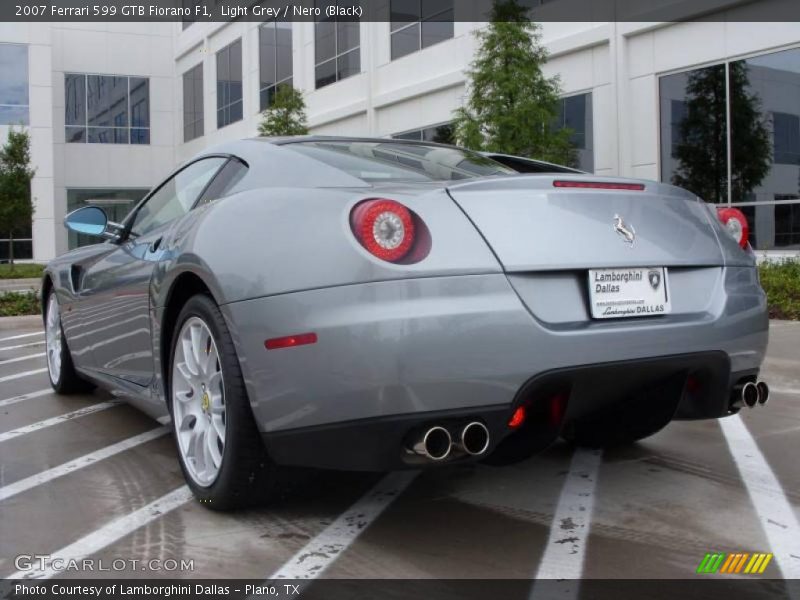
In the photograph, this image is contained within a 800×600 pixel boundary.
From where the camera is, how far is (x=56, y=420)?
4.88 metres

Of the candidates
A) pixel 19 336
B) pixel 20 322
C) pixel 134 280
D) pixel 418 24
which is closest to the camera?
pixel 134 280

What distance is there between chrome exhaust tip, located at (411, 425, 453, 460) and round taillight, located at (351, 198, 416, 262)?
51 centimetres

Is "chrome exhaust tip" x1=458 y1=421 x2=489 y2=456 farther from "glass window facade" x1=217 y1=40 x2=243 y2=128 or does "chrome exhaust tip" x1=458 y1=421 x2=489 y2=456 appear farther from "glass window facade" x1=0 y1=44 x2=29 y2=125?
"glass window facade" x1=0 y1=44 x2=29 y2=125

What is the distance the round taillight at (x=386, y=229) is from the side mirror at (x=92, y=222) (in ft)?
7.38

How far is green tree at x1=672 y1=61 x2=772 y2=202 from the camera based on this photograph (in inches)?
472

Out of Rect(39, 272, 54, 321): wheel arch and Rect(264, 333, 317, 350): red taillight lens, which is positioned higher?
Rect(39, 272, 54, 321): wheel arch

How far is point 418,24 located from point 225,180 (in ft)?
51.9

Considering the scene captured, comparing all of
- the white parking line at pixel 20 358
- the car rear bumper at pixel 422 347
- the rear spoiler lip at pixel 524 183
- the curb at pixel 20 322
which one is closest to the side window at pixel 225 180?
the car rear bumper at pixel 422 347

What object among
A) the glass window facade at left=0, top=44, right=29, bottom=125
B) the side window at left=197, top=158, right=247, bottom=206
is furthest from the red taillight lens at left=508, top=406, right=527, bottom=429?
the glass window facade at left=0, top=44, right=29, bottom=125

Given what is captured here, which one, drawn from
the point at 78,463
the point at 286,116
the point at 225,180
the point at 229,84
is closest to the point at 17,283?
the point at 286,116

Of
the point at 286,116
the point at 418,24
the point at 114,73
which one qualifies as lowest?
the point at 286,116

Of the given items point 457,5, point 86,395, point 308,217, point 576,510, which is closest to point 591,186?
point 308,217

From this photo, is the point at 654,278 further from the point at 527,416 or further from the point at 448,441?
the point at 448,441

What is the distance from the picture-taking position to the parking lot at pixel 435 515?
103 inches
